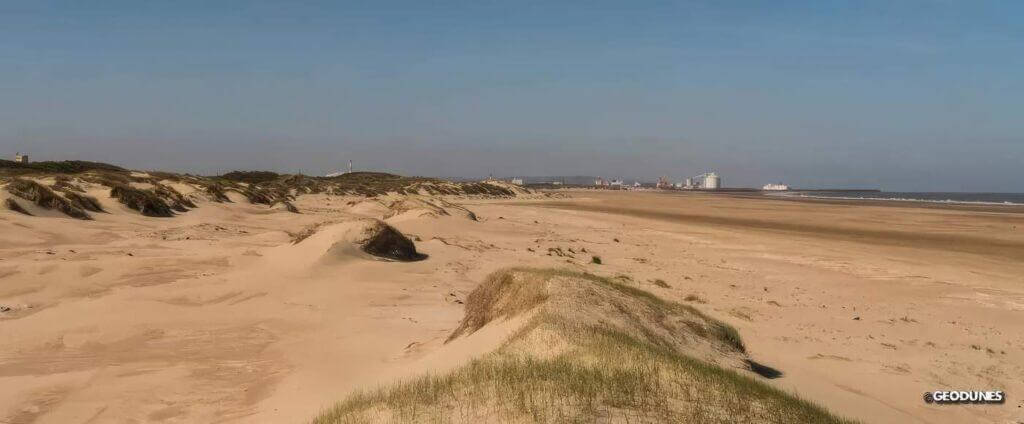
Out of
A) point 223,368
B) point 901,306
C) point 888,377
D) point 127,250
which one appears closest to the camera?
point 223,368

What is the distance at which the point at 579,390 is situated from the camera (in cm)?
411

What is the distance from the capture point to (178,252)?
571 inches

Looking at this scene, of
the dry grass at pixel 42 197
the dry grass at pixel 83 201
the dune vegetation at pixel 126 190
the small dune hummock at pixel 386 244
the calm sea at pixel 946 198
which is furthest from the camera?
the calm sea at pixel 946 198

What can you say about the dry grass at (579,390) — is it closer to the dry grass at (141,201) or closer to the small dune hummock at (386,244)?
the small dune hummock at (386,244)

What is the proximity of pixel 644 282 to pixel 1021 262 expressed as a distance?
49.9ft

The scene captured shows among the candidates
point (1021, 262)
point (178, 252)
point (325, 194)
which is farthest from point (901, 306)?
point (325, 194)

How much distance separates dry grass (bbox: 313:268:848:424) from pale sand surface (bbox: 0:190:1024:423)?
0.99 m

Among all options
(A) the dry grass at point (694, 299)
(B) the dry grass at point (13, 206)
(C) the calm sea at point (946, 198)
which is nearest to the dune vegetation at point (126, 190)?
(B) the dry grass at point (13, 206)

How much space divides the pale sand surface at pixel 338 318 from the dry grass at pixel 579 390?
99cm

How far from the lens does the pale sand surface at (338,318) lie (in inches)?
244

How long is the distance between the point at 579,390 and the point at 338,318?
20.3 ft

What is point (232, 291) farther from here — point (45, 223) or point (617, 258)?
point (617, 258)

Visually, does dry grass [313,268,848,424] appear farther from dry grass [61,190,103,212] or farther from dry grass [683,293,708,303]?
dry grass [61,190,103,212]

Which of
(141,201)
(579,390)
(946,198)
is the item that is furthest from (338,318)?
(946,198)
